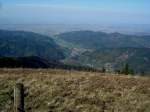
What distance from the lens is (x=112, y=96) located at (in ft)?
58.6

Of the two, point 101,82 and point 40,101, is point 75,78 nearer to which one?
point 101,82

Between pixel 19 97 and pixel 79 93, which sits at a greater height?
pixel 19 97

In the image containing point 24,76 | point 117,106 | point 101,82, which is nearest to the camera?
point 117,106

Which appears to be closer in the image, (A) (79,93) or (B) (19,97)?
(B) (19,97)

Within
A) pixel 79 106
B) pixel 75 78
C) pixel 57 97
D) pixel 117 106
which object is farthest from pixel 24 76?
pixel 117 106

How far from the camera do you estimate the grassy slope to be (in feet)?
54.9

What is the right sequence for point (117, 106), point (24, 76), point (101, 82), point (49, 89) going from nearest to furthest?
point (117, 106), point (49, 89), point (101, 82), point (24, 76)

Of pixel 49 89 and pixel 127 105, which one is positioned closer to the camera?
pixel 127 105

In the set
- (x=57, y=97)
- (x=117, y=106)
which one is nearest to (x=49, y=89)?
(x=57, y=97)

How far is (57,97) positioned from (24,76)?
4616 mm

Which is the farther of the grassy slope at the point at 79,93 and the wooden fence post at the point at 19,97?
the grassy slope at the point at 79,93

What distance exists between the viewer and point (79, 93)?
60.5 ft

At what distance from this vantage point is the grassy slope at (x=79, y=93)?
54.9 ft

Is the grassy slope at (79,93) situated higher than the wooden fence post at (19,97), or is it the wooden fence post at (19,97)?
the wooden fence post at (19,97)
